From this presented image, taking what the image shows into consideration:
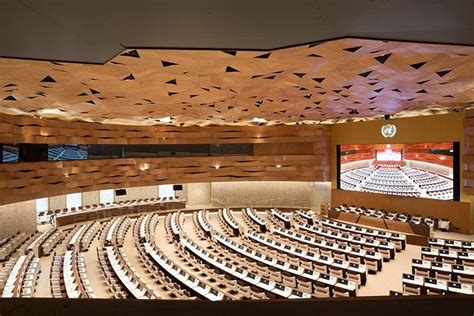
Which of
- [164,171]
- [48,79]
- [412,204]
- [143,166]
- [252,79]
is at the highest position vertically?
[252,79]

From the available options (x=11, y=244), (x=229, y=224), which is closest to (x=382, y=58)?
(x=229, y=224)

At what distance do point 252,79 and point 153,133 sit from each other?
15.9 meters

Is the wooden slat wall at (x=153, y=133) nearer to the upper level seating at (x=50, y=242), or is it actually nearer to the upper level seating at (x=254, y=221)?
the upper level seating at (x=50, y=242)

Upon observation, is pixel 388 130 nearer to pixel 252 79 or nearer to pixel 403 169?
pixel 403 169

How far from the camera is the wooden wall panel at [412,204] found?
18.2m

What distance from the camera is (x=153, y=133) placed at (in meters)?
23.8

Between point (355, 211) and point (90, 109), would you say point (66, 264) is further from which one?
point (355, 211)

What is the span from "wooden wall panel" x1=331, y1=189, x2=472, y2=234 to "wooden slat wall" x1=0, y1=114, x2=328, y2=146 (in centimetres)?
414

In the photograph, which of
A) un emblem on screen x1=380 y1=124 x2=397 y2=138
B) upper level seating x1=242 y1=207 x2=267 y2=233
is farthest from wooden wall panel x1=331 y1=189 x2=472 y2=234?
upper level seating x1=242 y1=207 x2=267 y2=233

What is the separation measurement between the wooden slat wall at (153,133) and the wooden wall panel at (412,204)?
4143mm

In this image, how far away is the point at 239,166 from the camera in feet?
83.9

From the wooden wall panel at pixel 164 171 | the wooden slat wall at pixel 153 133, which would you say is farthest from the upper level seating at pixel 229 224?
the wooden slat wall at pixel 153 133

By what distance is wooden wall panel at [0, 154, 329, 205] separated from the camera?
738 inches

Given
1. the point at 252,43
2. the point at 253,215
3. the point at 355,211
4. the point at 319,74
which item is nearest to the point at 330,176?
the point at 355,211
